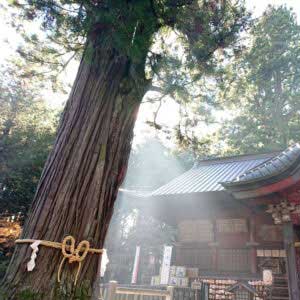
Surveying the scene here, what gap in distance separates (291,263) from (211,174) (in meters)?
5.96

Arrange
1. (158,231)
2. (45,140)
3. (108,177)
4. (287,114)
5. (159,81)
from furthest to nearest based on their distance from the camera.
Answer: (158,231), (287,114), (45,140), (159,81), (108,177)

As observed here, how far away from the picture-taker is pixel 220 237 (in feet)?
28.3

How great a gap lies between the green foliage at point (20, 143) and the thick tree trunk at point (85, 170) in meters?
2.78

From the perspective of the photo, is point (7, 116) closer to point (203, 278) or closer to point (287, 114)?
point (203, 278)

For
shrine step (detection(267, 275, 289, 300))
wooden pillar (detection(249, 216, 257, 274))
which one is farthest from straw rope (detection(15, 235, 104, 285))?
wooden pillar (detection(249, 216, 257, 274))

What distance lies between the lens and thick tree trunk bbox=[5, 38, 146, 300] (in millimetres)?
2119

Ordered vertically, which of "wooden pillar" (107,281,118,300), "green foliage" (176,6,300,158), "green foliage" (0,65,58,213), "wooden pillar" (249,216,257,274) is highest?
"green foliage" (176,6,300,158)

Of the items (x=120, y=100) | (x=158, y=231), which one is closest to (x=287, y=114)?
(x=158, y=231)

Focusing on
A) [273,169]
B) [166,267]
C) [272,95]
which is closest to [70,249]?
[273,169]

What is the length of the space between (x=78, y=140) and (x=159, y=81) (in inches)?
83.8

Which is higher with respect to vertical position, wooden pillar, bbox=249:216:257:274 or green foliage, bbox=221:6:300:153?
green foliage, bbox=221:6:300:153

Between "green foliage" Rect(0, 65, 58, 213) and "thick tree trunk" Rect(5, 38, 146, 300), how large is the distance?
2.78m

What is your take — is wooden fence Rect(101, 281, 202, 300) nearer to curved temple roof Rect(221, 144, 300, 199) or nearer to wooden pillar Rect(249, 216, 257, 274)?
wooden pillar Rect(249, 216, 257, 274)

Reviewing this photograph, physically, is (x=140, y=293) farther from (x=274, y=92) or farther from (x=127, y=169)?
(x=274, y=92)
